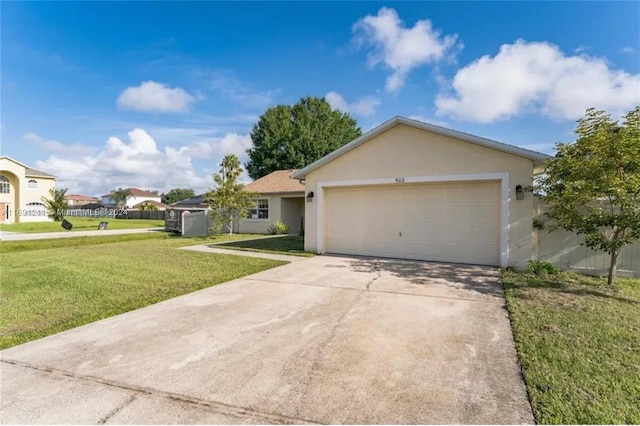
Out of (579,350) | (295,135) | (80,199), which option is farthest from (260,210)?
(80,199)

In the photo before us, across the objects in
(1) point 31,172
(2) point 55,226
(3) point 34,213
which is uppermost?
(1) point 31,172

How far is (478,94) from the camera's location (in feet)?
44.1

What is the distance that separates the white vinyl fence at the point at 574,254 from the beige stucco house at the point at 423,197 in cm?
38

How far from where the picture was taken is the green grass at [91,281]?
198 inches

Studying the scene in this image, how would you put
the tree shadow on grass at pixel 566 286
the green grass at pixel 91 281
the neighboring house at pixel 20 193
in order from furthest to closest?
1. the neighboring house at pixel 20 193
2. the tree shadow on grass at pixel 566 286
3. the green grass at pixel 91 281

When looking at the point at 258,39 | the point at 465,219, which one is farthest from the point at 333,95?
the point at 465,219

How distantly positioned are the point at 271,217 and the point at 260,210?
1.07 meters

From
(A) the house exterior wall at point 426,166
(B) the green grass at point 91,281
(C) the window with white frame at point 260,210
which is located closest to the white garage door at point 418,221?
(A) the house exterior wall at point 426,166

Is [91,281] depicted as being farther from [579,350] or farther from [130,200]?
[130,200]

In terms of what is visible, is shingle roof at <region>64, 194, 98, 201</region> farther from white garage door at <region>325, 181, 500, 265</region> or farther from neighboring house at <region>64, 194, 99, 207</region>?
white garage door at <region>325, 181, 500, 265</region>

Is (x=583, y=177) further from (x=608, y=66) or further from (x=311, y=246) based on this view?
(x=311, y=246)

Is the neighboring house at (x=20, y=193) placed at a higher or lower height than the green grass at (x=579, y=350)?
higher

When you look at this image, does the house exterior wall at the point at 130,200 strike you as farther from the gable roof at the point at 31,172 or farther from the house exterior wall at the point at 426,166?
the house exterior wall at the point at 426,166

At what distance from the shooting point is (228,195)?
1761 centimetres
